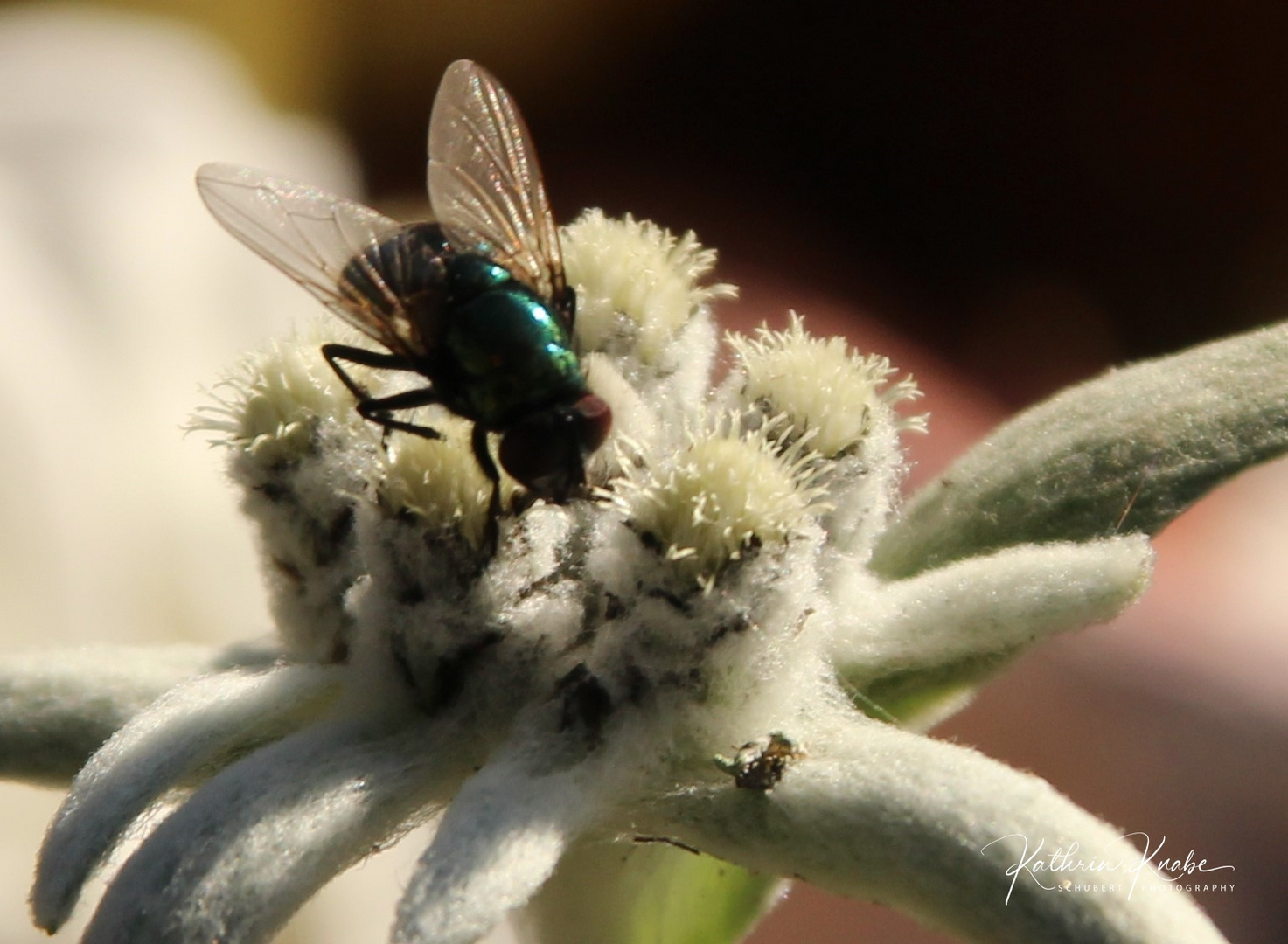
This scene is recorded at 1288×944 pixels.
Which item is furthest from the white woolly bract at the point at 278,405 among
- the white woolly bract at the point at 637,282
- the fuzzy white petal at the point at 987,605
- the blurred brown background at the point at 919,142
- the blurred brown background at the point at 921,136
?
the blurred brown background at the point at 921,136

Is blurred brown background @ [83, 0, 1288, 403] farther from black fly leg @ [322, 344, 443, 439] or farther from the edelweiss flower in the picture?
the edelweiss flower

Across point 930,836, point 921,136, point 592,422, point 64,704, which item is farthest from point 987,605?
point 921,136

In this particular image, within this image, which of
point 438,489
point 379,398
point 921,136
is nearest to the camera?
point 438,489

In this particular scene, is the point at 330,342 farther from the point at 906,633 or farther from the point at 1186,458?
the point at 1186,458

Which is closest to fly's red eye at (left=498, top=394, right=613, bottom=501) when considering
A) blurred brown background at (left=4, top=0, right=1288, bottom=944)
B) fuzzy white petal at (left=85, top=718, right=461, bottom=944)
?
fuzzy white petal at (left=85, top=718, right=461, bottom=944)

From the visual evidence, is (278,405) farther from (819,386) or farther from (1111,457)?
(1111,457)

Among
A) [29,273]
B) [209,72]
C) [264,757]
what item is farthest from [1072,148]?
[264,757]

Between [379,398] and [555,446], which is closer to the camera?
[555,446]
